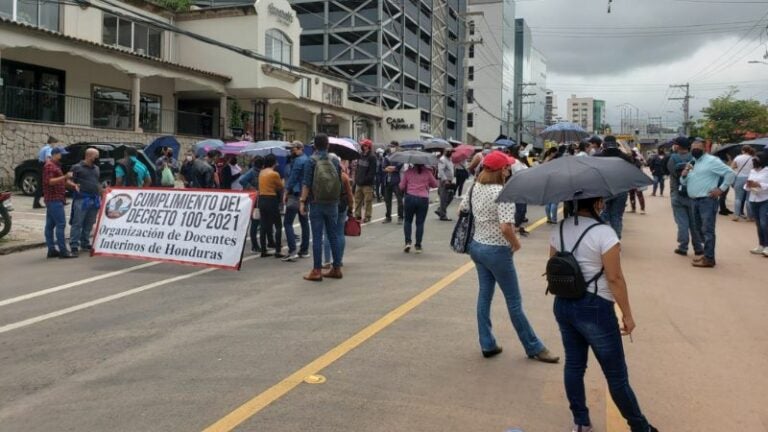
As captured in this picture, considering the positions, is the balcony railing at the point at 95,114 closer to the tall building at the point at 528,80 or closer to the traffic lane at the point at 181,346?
the traffic lane at the point at 181,346

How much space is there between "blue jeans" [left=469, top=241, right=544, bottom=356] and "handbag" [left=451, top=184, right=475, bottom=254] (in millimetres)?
141

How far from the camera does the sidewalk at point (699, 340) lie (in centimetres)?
423

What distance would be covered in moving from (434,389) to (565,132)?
16.4 metres

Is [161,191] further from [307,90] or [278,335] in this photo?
[307,90]

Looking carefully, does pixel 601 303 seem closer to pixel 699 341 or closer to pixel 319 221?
pixel 699 341

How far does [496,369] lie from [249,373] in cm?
189

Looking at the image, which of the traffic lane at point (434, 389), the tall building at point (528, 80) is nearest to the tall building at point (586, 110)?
the tall building at point (528, 80)

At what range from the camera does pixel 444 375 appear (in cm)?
482

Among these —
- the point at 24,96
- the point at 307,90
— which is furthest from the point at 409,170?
the point at 307,90

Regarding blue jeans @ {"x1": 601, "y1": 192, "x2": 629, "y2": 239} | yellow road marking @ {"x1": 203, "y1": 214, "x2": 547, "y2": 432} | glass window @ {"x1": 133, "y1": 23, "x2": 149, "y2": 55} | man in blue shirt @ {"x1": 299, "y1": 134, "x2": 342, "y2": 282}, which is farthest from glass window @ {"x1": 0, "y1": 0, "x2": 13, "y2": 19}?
blue jeans @ {"x1": 601, "y1": 192, "x2": 629, "y2": 239}

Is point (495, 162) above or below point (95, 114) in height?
below

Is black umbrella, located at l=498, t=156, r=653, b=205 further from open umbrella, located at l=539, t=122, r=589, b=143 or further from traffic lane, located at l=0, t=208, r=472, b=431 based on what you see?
Result: open umbrella, located at l=539, t=122, r=589, b=143

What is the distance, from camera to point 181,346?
5586 mm

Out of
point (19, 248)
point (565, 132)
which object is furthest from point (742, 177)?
point (19, 248)
